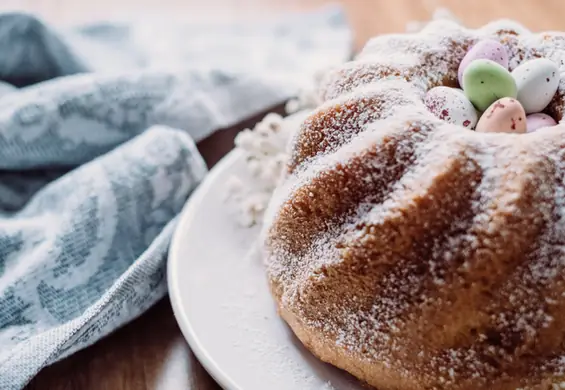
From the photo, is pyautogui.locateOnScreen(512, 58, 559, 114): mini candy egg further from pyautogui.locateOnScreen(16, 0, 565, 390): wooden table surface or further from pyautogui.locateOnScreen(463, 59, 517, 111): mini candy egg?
pyautogui.locateOnScreen(16, 0, 565, 390): wooden table surface

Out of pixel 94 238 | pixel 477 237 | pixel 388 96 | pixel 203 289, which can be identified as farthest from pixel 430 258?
pixel 94 238

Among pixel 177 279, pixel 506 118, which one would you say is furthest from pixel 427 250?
pixel 177 279

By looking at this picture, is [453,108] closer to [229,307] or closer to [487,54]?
[487,54]

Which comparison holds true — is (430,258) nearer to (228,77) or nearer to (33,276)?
(33,276)

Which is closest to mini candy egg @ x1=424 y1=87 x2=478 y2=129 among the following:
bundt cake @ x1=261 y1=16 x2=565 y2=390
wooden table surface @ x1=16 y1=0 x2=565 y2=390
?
bundt cake @ x1=261 y1=16 x2=565 y2=390

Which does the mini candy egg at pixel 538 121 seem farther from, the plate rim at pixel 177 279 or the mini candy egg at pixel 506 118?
the plate rim at pixel 177 279

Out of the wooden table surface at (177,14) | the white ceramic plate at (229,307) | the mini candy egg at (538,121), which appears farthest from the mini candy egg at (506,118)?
the wooden table surface at (177,14)
